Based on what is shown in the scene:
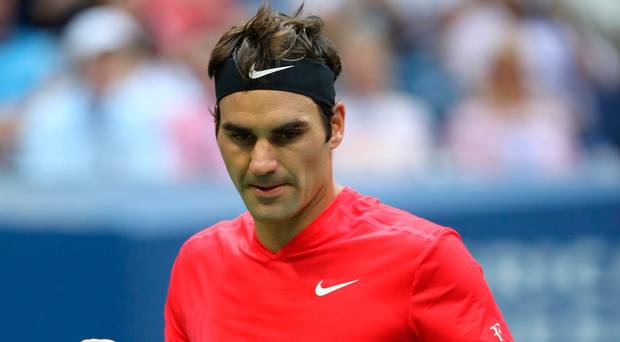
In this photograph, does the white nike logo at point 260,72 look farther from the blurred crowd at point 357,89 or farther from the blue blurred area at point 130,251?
the blurred crowd at point 357,89

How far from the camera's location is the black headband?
3107mm

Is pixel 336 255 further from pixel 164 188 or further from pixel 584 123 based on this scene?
pixel 584 123

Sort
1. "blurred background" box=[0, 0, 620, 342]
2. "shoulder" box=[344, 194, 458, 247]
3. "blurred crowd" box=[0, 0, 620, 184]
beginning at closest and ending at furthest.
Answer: "shoulder" box=[344, 194, 458, 247] < "blurred background" box=[0, 0, 620, 342] < "blurred crowd" box=[0, 0, 620, 184]

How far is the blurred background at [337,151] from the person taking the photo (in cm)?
584

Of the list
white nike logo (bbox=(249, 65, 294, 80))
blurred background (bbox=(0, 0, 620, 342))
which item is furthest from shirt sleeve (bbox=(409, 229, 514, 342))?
blurred background (bbox=(0, 0, 620, 342))

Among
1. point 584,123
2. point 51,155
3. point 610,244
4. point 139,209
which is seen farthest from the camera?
point 584,123

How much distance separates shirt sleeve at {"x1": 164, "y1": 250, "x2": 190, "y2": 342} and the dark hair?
58 centimetres

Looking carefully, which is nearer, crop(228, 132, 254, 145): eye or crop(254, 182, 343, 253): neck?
crop(228, 132, 254, 145): eye

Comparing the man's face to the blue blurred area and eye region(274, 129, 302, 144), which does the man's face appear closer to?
eye region(274, 129, 302, 144)

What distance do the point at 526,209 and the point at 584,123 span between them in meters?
1.70

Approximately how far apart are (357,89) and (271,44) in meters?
4.46

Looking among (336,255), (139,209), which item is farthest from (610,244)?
(336,255)

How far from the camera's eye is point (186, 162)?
678 centimetres

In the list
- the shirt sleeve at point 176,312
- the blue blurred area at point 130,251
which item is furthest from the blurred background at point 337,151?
the shirt sleeve at point 176,312
